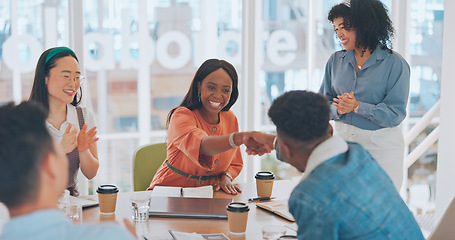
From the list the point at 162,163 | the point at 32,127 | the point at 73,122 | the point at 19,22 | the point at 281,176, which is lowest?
the point at 281,176

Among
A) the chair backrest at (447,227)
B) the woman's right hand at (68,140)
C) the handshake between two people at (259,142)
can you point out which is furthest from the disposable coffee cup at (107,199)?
the chair backrest at (447,227)

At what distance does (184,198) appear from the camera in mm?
2223

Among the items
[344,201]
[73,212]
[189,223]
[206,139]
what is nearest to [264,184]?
[206,139]

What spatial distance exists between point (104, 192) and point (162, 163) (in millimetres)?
926

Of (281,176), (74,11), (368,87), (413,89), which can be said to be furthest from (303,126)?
(413,89)

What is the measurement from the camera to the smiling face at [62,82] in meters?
2.54

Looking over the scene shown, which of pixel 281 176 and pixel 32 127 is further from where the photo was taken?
pixel 281 176

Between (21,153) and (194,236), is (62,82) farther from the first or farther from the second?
(21,153)

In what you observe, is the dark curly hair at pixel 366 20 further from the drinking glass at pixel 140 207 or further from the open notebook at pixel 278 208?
the drinking glass at pixel 140 207

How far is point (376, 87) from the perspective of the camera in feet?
9.24

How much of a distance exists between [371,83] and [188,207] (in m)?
1.32

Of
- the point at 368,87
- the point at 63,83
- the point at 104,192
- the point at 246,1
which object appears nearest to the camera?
the point at 104,192

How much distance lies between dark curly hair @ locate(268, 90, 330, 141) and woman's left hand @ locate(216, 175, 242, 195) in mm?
948

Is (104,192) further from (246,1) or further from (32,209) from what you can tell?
(246,1)
